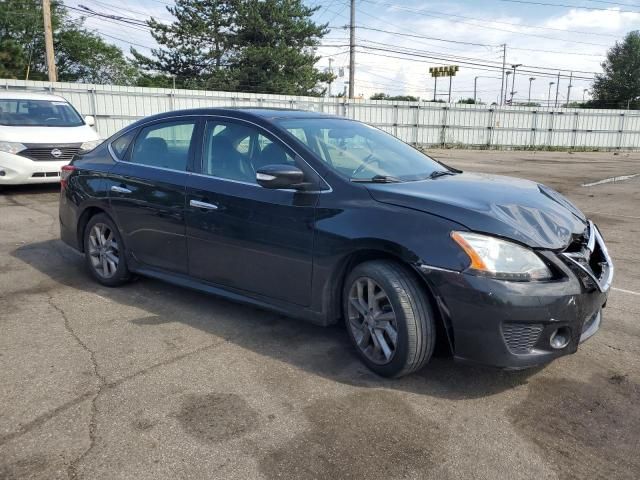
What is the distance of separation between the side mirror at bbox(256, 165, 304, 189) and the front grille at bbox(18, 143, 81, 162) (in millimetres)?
7859

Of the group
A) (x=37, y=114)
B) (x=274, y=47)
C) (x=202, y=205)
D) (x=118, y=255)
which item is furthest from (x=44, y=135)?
(x=274, y=47)

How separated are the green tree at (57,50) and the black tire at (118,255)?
38.2 meters

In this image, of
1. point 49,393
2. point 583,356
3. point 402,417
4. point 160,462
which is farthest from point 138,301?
point 583,356

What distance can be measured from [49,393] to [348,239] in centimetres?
191

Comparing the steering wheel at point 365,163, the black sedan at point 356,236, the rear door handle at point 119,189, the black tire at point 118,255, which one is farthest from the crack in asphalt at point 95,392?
the steering wheel at point 365,163

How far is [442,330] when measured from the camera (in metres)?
3.21

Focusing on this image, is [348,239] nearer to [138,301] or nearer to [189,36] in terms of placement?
[138,301]

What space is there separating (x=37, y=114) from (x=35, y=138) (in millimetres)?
1065

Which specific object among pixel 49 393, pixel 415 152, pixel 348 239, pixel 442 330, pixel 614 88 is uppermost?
pixel 614 88

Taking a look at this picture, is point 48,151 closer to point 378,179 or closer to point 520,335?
point 378,179

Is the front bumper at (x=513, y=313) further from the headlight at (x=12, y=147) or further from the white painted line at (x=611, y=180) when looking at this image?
the white painted line at (x=611, y=180)

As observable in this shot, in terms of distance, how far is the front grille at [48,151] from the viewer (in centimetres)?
979

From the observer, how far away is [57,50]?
4741cm

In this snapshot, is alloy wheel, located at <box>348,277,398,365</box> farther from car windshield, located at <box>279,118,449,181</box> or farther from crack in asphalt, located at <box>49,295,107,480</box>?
crack in asphalt, located at <box>49,295,107,480</box>
